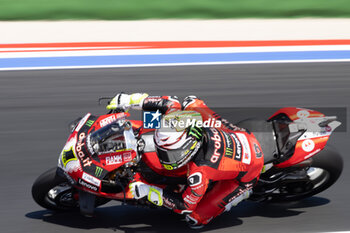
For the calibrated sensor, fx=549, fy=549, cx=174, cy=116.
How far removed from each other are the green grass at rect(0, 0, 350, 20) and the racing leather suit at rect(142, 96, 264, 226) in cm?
728

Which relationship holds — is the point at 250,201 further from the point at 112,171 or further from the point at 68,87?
the point at 68,87

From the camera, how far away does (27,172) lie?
564 cm

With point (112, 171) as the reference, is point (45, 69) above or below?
above

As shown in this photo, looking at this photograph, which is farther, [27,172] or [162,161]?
[27,172]

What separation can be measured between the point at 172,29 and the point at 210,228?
6.88 m

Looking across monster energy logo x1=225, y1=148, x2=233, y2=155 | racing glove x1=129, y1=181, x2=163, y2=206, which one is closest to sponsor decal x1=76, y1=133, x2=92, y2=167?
racing glove x1=129, y1=181, x2=163, y2=206

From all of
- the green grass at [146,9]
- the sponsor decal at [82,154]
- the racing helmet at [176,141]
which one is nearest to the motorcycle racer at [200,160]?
the racing helmet at [176,141]

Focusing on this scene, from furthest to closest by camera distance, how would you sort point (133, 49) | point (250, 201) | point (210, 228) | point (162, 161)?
point (133, 49) → point (250, 201) → point (210, 228) → point (162, 161)

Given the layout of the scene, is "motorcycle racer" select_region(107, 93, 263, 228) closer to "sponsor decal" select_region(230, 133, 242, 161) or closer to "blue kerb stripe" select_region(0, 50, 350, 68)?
"sponsor decal" select_region(230, 133, 242, 161)

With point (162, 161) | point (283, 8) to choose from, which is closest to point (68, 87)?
point (162, 161)

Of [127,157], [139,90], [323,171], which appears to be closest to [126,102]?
[127,157]

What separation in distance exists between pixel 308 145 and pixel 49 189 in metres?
2.13

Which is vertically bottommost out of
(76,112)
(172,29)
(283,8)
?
(76,112)

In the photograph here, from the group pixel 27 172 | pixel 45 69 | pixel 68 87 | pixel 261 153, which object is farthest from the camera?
pixel 45 69
